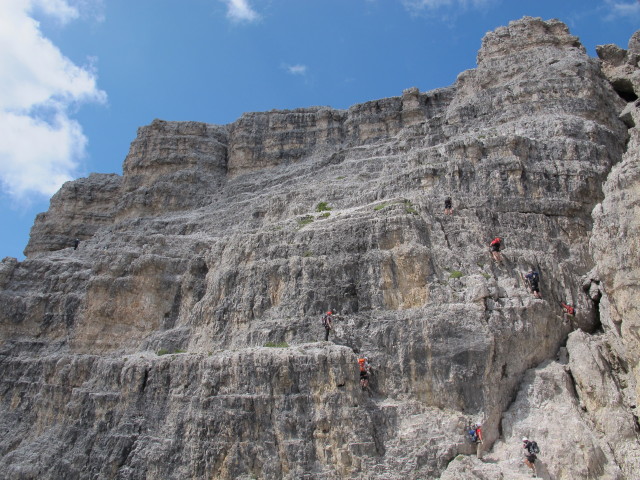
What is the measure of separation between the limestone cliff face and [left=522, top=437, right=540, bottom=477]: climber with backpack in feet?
1.11

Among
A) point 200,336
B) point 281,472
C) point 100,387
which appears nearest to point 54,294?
point 100,387

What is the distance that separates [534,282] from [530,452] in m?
6.90

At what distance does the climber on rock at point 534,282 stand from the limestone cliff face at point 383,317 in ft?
0.92

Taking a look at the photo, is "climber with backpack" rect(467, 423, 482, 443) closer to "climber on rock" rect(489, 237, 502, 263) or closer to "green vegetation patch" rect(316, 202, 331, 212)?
"climber on rock" rect(489, 237, 502, 263)

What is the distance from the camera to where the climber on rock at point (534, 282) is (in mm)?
20252

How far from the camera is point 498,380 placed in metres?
18.3

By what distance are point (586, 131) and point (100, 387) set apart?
1097 inches

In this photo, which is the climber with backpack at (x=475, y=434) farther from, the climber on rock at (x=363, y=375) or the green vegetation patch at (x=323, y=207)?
the green vegetation patch at (x=323, y=207)

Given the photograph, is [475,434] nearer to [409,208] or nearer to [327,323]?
[327,323]

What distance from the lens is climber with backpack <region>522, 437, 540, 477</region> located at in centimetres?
1570

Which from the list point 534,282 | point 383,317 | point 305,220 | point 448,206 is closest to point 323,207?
point 305,220

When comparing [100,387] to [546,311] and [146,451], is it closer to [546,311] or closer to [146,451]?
[146,451]

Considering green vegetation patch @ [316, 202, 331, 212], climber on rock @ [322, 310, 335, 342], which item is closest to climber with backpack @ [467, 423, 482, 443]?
climber on rock @ [322, 310, 335, 342]

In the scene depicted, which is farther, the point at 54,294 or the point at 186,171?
the point at 186,171
